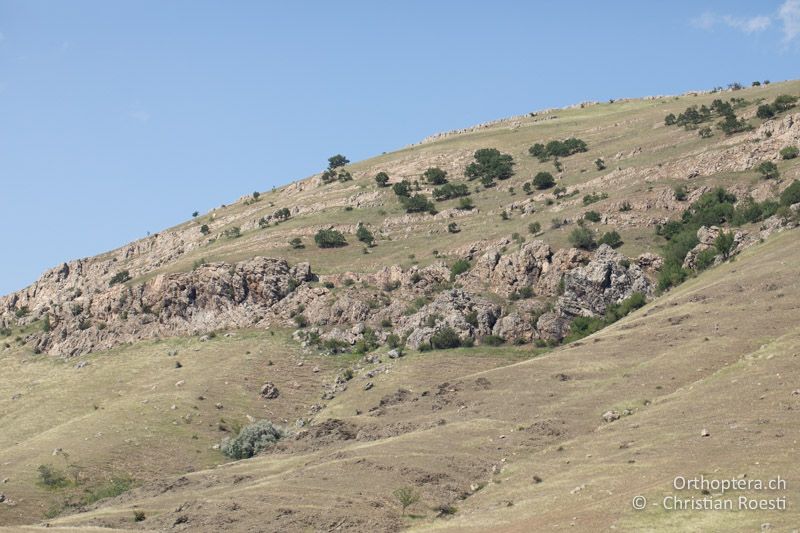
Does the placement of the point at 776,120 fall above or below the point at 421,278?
above

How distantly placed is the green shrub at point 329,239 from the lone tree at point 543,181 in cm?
2881

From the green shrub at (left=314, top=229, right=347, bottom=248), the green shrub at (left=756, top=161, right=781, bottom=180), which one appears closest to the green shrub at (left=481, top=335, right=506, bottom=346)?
the green shrub at (left=756, top=161, right=781, bottom=180)

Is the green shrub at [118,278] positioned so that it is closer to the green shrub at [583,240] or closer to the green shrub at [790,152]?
the green shrub at [583,240]

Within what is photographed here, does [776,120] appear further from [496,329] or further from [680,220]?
[496,329]

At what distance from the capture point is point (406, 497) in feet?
157

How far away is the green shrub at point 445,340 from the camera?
90812 millimetres

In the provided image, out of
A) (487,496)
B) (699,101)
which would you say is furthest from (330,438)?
(699,101)

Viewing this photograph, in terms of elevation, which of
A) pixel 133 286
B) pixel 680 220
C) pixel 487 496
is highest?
pixel 133 286

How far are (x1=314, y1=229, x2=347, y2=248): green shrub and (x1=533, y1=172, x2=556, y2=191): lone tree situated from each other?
2881 cm

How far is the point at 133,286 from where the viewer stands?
119 meters

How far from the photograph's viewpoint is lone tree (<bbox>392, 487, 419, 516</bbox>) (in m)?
48.0

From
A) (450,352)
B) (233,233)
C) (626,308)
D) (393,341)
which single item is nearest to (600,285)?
(626,308)

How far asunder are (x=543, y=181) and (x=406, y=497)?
91.7 metres

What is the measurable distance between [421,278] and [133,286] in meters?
37.2
